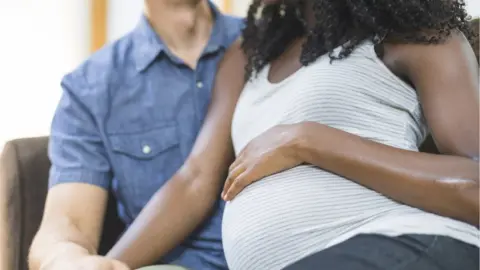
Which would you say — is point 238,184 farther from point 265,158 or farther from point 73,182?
point 73,182

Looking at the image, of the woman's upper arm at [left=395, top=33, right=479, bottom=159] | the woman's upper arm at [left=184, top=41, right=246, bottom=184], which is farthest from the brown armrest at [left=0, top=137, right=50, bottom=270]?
the woman's upper arm at [left=395, top=33, right=479, bottom=159]

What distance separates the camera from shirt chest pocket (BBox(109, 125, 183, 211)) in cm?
128

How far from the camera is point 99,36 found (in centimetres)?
192

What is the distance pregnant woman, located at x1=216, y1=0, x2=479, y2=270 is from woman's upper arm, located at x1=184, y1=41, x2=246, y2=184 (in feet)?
0.34

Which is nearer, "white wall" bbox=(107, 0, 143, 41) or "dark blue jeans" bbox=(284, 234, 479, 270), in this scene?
"dark blue jeans" bbox=(284, 234, 479, 270)

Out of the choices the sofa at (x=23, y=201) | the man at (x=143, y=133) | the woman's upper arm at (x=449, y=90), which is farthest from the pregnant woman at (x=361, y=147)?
the sofa at (x=23, y=201)

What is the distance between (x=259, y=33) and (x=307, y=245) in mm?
459

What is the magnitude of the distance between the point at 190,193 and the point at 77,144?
235 millimetres

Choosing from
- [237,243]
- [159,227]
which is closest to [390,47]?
[237,243]

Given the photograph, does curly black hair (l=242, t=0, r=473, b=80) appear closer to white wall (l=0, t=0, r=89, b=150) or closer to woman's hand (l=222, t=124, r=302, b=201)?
woman's hand (l=222, t=124, r=302, b=201)

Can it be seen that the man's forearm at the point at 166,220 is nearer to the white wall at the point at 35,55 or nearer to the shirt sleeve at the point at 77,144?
the shirt sleeve at the point at 77,144

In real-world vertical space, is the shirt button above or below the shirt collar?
below

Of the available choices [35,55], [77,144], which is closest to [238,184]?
[77,144]

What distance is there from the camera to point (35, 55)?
183cm
